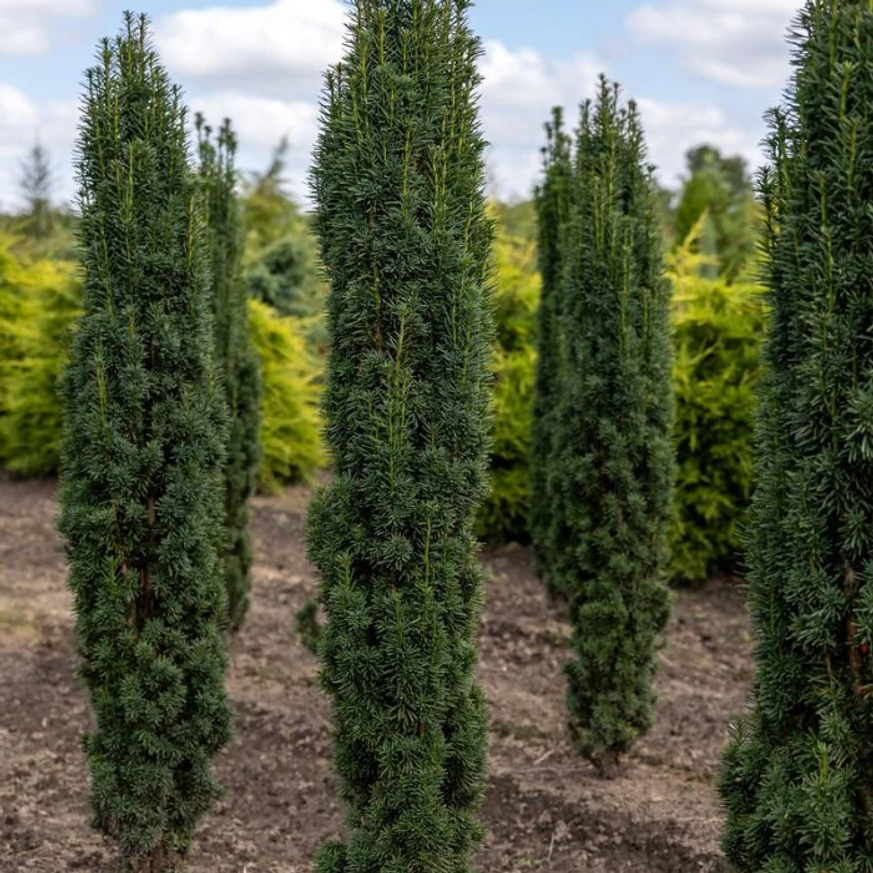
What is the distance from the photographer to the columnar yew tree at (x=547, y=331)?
7922mm

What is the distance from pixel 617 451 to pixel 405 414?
2.31 m

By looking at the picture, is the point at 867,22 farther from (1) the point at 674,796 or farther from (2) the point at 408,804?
(1) the point at 674,796

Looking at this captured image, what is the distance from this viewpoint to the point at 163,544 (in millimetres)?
4289

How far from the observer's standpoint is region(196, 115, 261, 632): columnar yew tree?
7156mm

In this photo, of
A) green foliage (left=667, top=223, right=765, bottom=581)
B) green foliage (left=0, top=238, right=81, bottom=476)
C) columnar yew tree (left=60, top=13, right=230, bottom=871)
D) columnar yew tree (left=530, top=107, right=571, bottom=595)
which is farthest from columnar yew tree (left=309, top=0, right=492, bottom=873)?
green foliage (left=0, top=238, right=81, bottom=476)

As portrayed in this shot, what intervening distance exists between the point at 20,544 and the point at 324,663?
703cm

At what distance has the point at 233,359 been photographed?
7219 millimetres

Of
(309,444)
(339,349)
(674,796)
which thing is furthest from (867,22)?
(309,444)

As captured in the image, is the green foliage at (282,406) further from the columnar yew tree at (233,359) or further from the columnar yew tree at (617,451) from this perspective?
the columnar yew tree at (617,451)

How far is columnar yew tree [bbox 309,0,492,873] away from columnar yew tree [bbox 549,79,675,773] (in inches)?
80.0

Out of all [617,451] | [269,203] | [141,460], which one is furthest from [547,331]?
[269,203]

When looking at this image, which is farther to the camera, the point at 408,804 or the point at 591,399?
the point at 591,399

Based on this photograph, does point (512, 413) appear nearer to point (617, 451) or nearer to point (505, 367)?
point (505, 367)

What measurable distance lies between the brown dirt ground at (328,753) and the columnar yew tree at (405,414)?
3.77 ft
